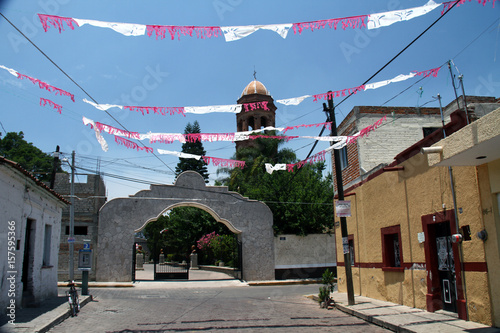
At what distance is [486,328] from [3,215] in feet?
35.9

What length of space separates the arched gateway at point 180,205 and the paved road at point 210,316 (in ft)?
21.8

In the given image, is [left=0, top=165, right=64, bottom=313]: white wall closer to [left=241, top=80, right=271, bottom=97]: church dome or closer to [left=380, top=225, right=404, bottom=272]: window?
[left=380, top=225, right=404, bottom=272]: window

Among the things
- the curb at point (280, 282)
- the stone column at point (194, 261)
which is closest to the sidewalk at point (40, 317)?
the curb at point (280, 282)

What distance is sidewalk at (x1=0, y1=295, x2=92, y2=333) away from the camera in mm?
8500

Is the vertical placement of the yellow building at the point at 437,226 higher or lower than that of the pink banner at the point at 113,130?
lower

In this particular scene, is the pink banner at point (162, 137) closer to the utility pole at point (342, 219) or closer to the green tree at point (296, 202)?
the utility pole at point (342, 219)

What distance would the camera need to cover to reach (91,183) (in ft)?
78.2

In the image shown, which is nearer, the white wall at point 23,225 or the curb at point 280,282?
the white wall at point 23,225

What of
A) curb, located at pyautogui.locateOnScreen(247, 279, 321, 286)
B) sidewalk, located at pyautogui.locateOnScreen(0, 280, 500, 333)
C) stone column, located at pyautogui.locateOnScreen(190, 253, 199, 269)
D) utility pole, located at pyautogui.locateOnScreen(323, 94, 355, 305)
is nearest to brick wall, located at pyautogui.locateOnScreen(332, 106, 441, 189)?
utility pole, located at pyautogui.locateOnScreen(323, 94, 355, 305)

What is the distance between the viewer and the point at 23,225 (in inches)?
448

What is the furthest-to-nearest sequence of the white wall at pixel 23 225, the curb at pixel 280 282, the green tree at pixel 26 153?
the green tree at pixel 26 153 < the curb at pixel 280 282 < the white wall at pixel 23 225

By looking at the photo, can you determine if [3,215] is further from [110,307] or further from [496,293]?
[496,293]

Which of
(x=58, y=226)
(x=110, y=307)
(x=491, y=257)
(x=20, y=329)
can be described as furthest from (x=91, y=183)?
(x=491, y=257)

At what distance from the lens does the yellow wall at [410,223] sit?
879 centimetres
